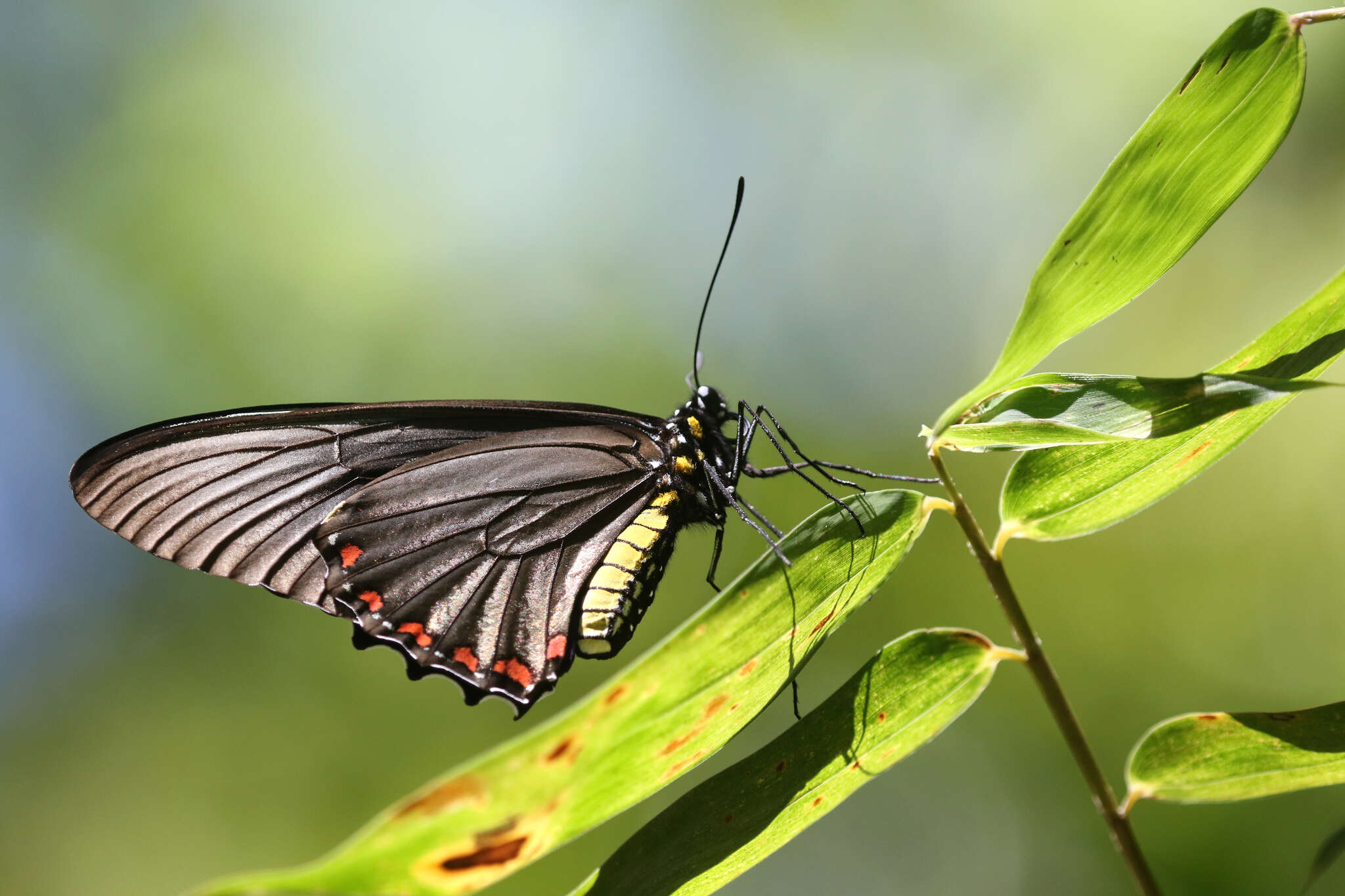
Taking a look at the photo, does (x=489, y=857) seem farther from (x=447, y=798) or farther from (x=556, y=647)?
(x=556, y=647)

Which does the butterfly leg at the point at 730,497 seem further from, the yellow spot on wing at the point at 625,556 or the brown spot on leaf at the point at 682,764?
the brown spot on leaf at the point at 682,764

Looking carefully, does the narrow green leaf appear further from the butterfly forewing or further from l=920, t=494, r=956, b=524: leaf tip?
the butterfly forewing

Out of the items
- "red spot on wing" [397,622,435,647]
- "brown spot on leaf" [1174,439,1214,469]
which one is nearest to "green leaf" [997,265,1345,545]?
"brown spot on leaf" [1174,439,1214,469]

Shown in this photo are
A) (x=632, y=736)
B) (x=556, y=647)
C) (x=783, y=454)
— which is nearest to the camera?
(x=632, y=736)

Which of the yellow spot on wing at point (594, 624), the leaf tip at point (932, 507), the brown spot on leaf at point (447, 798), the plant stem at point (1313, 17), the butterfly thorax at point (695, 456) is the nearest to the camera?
the brown spot on leaf at point (447, 798)

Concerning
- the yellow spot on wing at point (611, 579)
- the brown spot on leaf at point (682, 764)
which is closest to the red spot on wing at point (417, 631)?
the yellow spot on wing at point (611, 579)

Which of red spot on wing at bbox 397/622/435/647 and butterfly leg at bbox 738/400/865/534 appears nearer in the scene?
butterfly leg at bbox 738/400/865/534

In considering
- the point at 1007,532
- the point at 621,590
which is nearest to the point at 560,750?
the point at 1007,532
